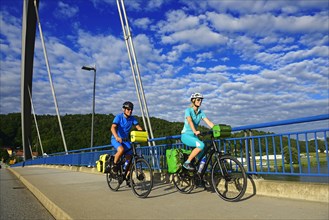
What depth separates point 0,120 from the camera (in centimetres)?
7319

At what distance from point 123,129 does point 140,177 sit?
100cm

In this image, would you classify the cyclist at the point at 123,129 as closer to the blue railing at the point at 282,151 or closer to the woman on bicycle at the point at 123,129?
the woman on bicycle at the point at 123,129

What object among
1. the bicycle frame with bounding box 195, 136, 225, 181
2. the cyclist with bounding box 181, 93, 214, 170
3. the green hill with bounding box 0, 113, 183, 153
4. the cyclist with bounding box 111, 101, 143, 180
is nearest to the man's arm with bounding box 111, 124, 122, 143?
the cyclist with bounding box 111, 101, 143, 180

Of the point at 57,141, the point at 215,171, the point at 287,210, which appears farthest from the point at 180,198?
the point at 57,141

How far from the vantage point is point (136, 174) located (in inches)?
Result: 204

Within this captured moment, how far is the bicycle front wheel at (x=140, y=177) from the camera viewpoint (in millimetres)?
5035

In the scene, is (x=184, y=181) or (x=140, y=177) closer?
(x=140, y=177)

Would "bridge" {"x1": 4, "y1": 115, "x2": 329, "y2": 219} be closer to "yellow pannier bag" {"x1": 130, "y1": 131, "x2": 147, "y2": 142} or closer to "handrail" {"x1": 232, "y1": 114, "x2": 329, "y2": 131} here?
"handrail" {"x1": 232, "y1": 114, "x2": 329, "y2": 131}

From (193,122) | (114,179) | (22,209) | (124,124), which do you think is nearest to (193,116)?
(193,122)

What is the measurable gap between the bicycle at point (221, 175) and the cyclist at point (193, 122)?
16 cm

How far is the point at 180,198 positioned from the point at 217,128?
1211mm

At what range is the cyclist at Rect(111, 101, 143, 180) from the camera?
5.54 metres

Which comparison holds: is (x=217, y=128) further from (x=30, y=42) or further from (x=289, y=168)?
(x=30, y=42)

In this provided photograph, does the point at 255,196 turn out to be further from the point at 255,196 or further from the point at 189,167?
the point at 189,167
